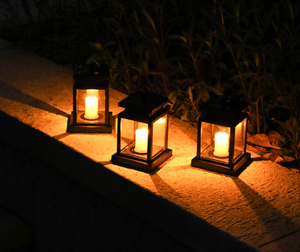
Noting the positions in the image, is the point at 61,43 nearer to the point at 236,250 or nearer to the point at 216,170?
the point at 216,170

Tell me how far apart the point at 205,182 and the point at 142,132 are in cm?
29

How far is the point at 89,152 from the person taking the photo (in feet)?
5.52

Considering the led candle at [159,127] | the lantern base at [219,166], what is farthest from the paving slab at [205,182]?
the led candle at [159,127]

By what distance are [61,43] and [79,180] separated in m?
1.34

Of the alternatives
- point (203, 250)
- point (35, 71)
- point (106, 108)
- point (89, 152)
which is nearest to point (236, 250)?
point (203, 250)

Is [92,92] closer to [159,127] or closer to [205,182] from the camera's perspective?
[159,127]

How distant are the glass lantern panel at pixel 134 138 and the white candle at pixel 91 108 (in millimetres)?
311

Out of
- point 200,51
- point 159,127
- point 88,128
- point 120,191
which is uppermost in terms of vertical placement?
point 200,51

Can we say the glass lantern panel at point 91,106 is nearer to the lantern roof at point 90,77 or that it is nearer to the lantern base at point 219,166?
the lantern roof at point 90,77

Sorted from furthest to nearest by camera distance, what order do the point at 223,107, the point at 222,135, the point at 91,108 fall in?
1. the point at 91,108
2. the point at 222,135
3. the point at 223,107

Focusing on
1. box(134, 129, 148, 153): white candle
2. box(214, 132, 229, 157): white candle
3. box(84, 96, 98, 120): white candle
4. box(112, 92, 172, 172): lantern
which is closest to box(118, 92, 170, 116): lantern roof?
box(112, 92, 172, 172): lantern

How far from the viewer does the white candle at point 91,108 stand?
6.00ft

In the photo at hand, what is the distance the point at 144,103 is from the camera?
1.49 metres

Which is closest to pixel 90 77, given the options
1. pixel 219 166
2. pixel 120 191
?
pixel 120 191
